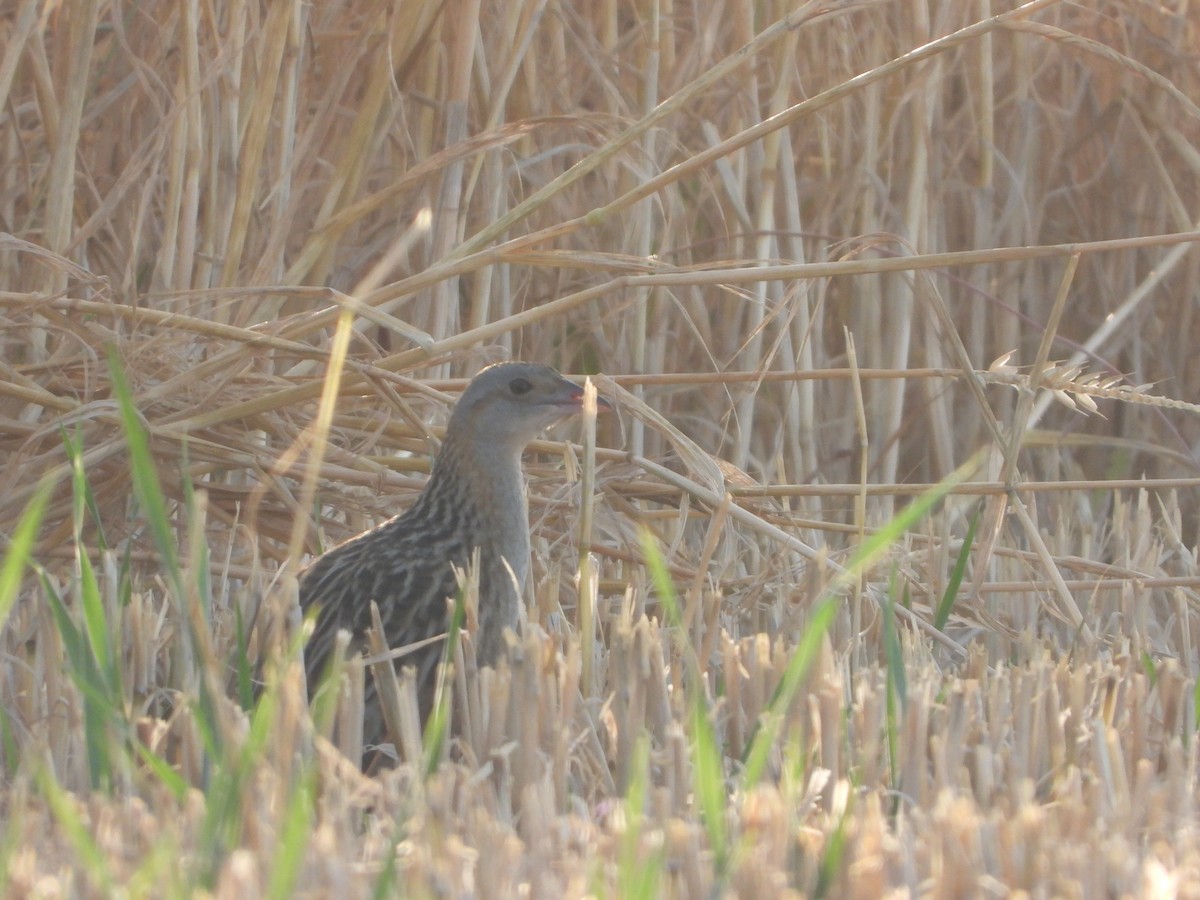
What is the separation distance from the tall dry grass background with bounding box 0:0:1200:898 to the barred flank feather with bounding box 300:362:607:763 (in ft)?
0.35

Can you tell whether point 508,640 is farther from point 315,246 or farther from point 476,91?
point 476,91

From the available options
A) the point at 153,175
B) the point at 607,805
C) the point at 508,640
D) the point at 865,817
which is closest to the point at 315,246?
the point at 153,175

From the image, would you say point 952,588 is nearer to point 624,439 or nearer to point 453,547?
point 453,547

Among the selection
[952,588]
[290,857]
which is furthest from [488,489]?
[290,857]

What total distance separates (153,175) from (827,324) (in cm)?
220

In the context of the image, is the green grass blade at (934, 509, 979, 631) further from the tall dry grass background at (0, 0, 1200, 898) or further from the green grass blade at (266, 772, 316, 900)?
the green grass blade at (266, 772, 316, 900)

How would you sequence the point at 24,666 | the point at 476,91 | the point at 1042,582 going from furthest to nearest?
the point at 476,91 < the point at 1042,582 < the point at 24,666

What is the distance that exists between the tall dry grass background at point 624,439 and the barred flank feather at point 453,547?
0.35 feet

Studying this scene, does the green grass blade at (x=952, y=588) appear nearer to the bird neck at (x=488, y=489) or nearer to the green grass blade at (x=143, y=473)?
the bird neck at (x=488, y=489)

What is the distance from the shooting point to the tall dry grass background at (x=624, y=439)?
1673 millimetres

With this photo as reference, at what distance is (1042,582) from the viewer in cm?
331

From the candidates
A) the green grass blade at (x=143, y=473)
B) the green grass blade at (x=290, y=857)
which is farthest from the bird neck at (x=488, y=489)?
the green grass blade at (x=290, y=857)

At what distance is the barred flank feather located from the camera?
254 cm

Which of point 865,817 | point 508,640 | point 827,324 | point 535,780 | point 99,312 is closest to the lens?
point 865,817
